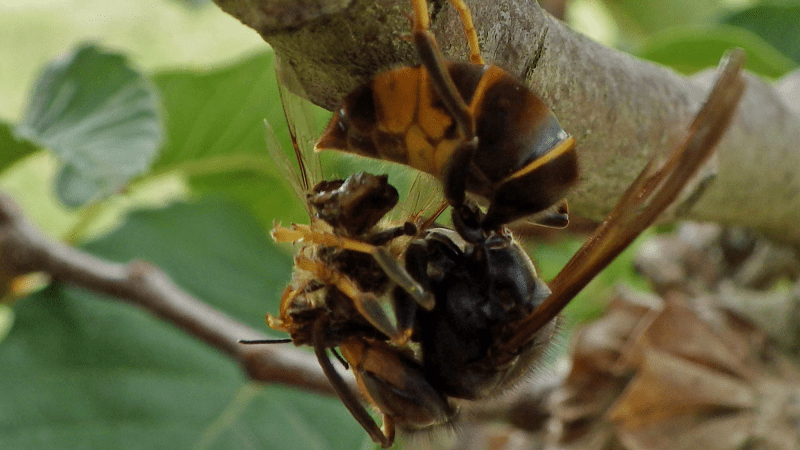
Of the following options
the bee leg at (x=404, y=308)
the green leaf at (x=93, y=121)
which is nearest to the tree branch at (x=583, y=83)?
the bee leg at (x=404, y=308)

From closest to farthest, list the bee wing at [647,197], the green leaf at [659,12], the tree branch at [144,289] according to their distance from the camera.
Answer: the bee wing at [647,197], the tree branch at [144,289], the green leaf at [659,12]

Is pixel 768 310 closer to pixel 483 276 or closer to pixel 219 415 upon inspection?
pixel 483 276

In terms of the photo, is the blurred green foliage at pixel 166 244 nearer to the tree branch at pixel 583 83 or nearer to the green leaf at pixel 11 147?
the green leaf at pixel 11 147

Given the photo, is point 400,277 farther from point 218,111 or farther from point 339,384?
point 218,111

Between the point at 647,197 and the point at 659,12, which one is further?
the point at 659,12

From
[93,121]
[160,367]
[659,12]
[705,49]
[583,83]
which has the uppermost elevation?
[583,83]

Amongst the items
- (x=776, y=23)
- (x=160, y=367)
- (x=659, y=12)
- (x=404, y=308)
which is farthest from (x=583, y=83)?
(x=659, y=12)

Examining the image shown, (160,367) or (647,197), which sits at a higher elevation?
(647,197)

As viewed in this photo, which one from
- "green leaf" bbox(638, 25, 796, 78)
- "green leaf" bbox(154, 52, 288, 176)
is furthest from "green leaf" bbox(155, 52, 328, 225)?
"green leaf" bbox(638, 25, 796, 78)
